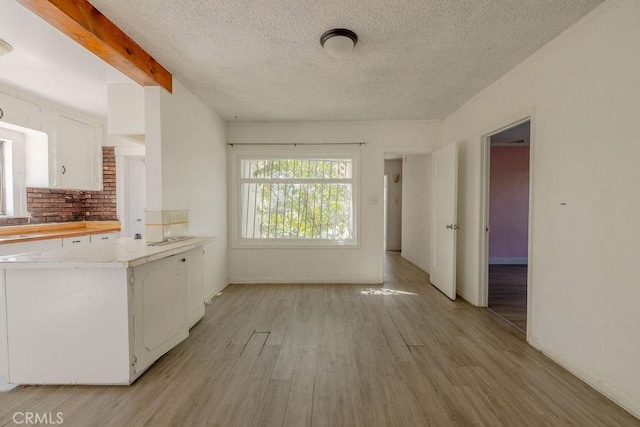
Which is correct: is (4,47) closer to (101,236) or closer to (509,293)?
(101,236)

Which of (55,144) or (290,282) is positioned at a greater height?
(55,144)

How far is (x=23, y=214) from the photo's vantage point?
3.63 metres

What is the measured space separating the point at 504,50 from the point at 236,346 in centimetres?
351

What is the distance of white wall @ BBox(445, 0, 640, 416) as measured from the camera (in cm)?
167

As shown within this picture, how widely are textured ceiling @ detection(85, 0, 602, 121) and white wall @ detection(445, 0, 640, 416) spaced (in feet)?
0.88

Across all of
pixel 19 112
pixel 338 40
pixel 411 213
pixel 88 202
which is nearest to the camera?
pixel 338 40

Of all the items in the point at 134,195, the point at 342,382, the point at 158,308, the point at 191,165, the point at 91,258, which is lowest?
the point at 342,382

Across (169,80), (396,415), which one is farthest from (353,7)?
(396,415)

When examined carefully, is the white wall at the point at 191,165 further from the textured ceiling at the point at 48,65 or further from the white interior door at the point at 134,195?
the white interior door at the point at 134,195

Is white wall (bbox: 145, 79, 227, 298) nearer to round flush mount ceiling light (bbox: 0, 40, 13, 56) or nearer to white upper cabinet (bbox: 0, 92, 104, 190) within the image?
round flush mount ceiling light (bbox: 0, 40, 13, 56)

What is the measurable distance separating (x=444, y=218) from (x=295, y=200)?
2256mm

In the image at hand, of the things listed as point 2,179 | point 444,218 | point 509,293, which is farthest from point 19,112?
point 509,293

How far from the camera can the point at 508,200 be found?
18.6 feet

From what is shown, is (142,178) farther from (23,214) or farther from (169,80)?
(169,80)
